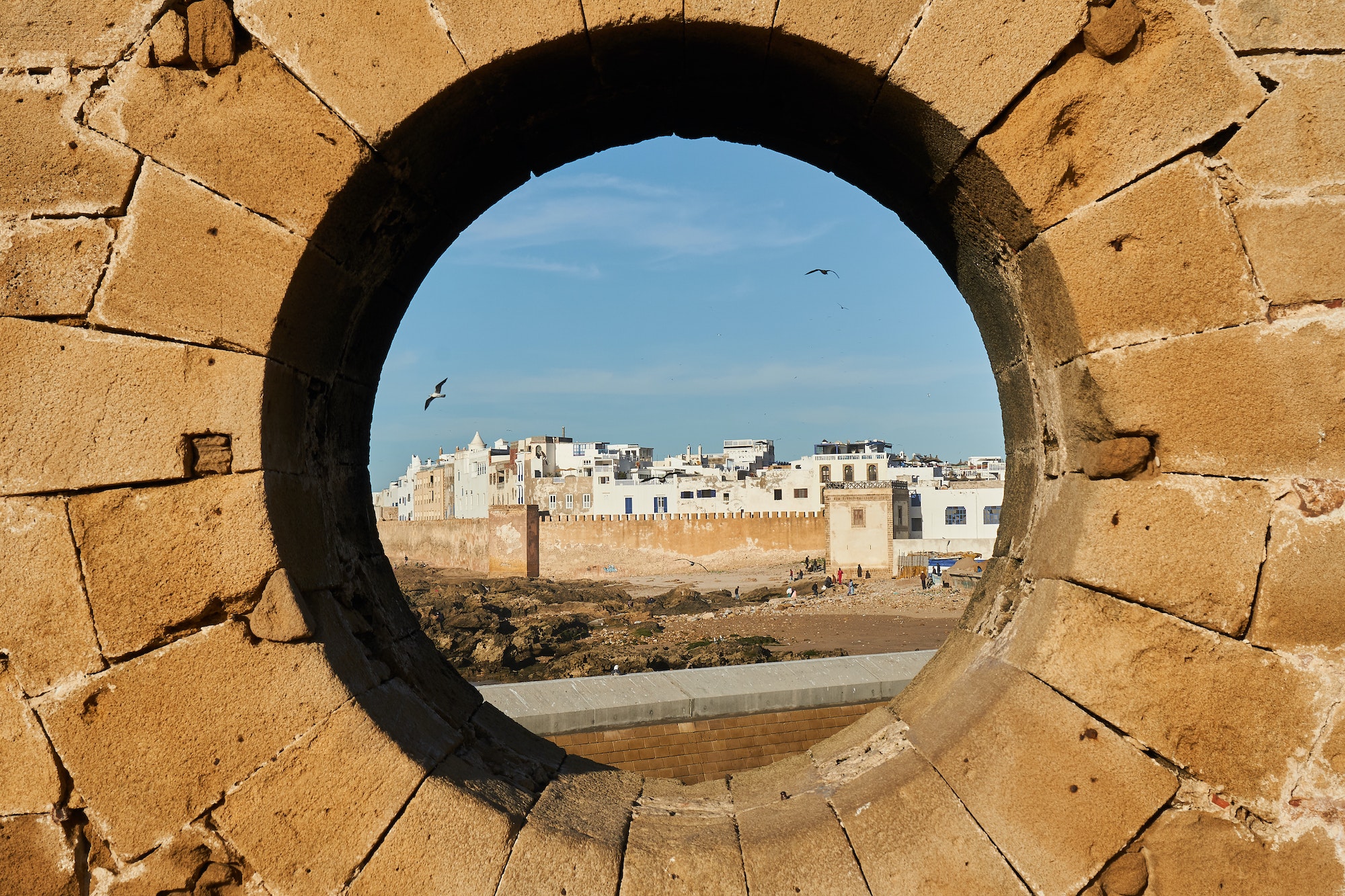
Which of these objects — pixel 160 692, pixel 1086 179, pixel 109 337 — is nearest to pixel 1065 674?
pixel 1086 179

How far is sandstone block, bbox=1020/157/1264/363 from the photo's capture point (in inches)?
89.2

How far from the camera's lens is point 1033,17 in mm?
2326

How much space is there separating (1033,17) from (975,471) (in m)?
55.3

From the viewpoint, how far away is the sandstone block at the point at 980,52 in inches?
91.5

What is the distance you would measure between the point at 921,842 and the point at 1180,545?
99cm

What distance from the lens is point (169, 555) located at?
88.4 inches

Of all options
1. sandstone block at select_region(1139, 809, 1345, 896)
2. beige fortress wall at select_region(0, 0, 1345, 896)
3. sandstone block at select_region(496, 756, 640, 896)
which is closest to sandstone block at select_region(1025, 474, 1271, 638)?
beige fortress wall at select_region(0, 0, 1345, 896)

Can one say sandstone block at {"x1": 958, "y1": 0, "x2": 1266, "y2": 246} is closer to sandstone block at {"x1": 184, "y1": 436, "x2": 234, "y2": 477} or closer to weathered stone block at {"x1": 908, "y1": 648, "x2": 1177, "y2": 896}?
weathered stone block at {"x1": 908, "y1": 648, "x2": 1177, "y2": 896}

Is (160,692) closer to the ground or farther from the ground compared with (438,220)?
closer to the ground

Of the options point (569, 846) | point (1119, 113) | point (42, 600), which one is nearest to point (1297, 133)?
point (1119, 113)

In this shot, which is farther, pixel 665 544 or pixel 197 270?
pixel 665 544

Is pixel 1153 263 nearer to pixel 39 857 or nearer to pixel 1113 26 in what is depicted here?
pixel 1113 26

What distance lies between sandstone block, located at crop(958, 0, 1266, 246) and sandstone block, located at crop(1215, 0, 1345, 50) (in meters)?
0.06

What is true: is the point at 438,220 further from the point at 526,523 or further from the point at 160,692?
the point at 526,523
